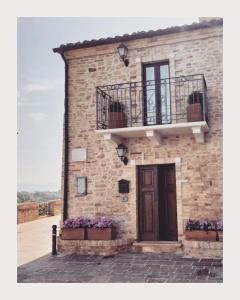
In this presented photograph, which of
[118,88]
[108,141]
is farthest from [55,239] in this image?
[118,88]

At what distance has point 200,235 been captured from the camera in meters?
7.79

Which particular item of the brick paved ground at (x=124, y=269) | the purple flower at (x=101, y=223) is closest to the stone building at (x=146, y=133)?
the purple flower at (x=101, y=223)

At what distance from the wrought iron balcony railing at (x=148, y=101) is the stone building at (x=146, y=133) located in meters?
0.03

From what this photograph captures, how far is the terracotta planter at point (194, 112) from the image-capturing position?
806 centimetres

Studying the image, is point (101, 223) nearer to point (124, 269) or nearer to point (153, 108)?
point (124, 269)

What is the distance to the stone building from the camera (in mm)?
8391

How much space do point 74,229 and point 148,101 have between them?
12.2 ft

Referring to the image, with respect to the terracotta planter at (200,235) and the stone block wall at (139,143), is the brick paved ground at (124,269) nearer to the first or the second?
the terracotta planter at (200,235)

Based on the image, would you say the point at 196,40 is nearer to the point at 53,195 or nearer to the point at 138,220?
the point at 138,220

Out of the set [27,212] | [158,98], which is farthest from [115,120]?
[27,212]

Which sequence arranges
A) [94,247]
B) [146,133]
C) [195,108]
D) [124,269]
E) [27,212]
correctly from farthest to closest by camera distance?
[27,212] → [94,247] → [146,133] → [195,108] → [124,269]

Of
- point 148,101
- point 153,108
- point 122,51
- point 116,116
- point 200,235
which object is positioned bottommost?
point 200,235

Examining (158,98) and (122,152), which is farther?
(158,98)
